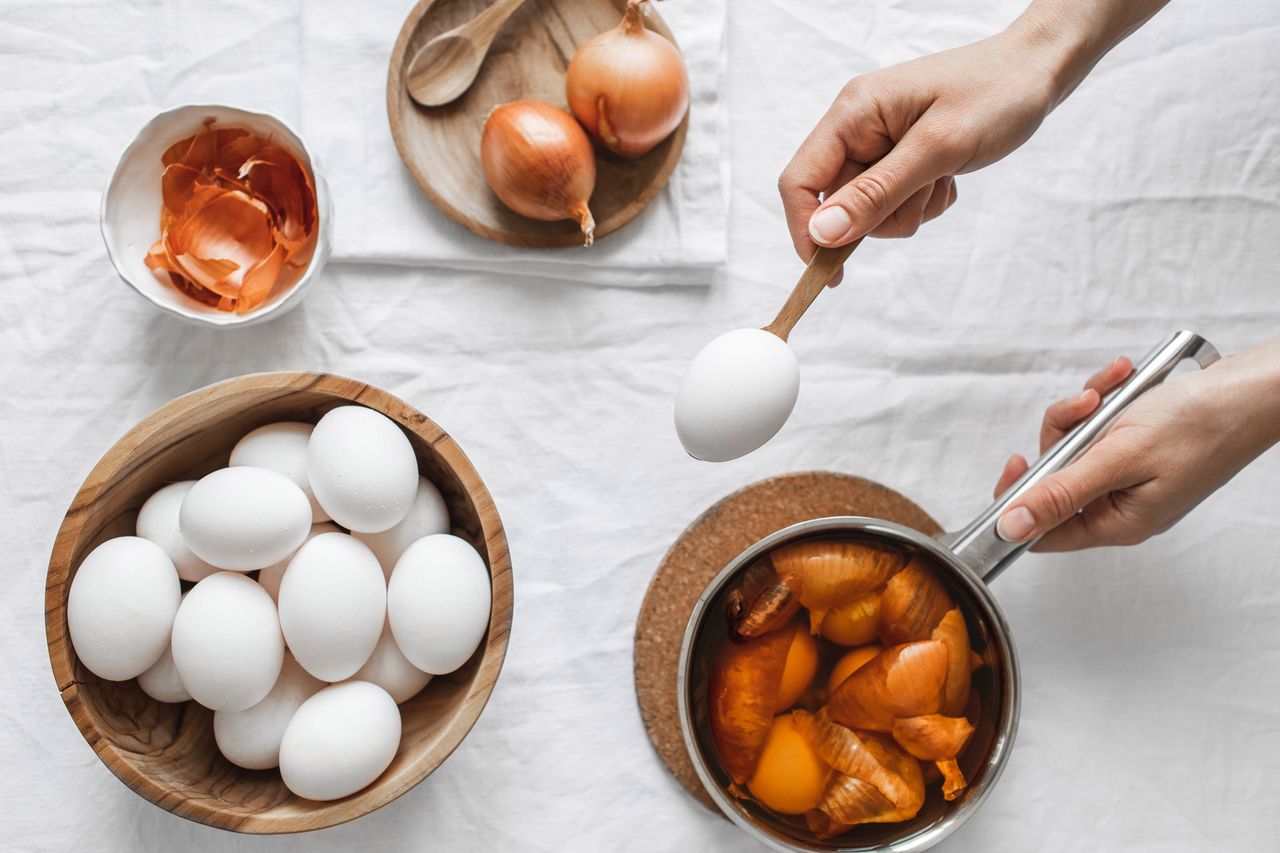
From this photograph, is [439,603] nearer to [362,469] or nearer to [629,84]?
[362,469]

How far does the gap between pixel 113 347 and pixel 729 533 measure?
412 mm

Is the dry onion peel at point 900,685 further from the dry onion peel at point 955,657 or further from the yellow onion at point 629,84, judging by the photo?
the yellow onion at point 629,84

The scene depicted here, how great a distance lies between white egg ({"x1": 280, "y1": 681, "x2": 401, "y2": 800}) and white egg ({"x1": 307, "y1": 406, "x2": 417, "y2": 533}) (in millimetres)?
91

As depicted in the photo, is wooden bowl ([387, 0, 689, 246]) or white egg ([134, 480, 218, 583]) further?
wooden bowl ([387, 0, 689, 246])

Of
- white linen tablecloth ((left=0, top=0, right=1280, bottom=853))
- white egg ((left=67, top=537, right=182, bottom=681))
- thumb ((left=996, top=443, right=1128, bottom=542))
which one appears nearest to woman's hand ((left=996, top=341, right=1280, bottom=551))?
thumb ((left=996, top=443, right=1128, bottom=542))

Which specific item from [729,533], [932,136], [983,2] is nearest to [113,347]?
[729,533]

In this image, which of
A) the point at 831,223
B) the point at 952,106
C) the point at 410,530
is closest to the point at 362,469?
the point at 410,530

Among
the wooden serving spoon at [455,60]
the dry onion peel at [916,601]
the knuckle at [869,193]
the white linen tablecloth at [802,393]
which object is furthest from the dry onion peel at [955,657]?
the wooden serving spoon at [455,60]

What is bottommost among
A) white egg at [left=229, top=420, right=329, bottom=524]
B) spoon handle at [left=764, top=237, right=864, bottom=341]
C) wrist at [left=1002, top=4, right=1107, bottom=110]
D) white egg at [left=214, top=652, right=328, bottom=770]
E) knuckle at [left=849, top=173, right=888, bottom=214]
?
white egg at [left=214, top=652, right=328, bottom=770]

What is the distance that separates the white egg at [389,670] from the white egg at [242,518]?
0.08 meters

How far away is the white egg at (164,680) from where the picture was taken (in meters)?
0.53

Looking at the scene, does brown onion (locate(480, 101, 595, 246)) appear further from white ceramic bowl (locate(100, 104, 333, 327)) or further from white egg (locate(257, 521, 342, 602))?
white egg (locate(257, 521, 342, 602))

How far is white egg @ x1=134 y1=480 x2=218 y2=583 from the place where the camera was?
1.76 feet

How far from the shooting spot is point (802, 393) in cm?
68
